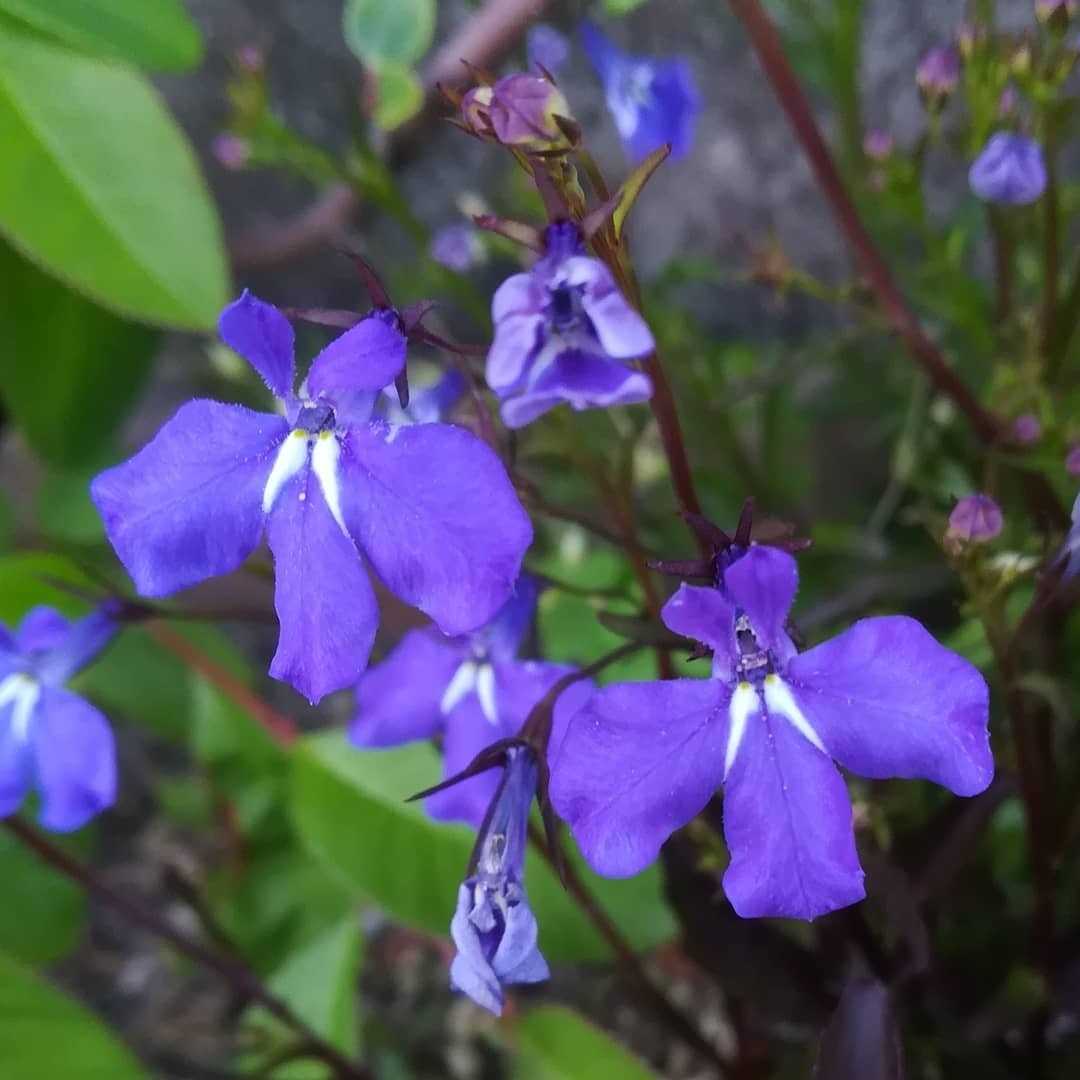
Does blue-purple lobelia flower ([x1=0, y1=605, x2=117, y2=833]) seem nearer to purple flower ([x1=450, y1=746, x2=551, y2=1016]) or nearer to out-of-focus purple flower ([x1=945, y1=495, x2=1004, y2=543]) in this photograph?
purple flower ([x1=450, y1=746, x2=551, y2=1016])

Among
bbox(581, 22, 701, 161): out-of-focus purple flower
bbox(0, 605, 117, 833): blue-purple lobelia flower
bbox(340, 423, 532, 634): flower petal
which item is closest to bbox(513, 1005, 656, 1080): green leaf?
bbox(0, 605, 117, 833): blue-purple lobelia flower

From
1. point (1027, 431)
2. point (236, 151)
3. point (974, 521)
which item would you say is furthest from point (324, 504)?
point (236, 151)

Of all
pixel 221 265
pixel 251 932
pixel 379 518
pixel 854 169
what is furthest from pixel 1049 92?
pixel 251 932

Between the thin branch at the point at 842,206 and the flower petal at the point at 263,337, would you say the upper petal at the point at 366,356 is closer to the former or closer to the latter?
the flower petal at the point at 263,337

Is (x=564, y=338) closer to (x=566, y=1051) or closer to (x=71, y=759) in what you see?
(x=71, y=759)

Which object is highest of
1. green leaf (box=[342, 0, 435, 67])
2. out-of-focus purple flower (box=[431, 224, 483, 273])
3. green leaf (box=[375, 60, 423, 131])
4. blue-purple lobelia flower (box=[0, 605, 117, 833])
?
green leaf (box=[342, 0, 435, 67])

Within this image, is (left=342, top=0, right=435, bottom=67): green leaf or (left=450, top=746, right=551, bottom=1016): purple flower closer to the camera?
(left=450, top=746, right=551, bottom=1016): purple flower

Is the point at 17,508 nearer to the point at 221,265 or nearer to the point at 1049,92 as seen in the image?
the point at 221,265
